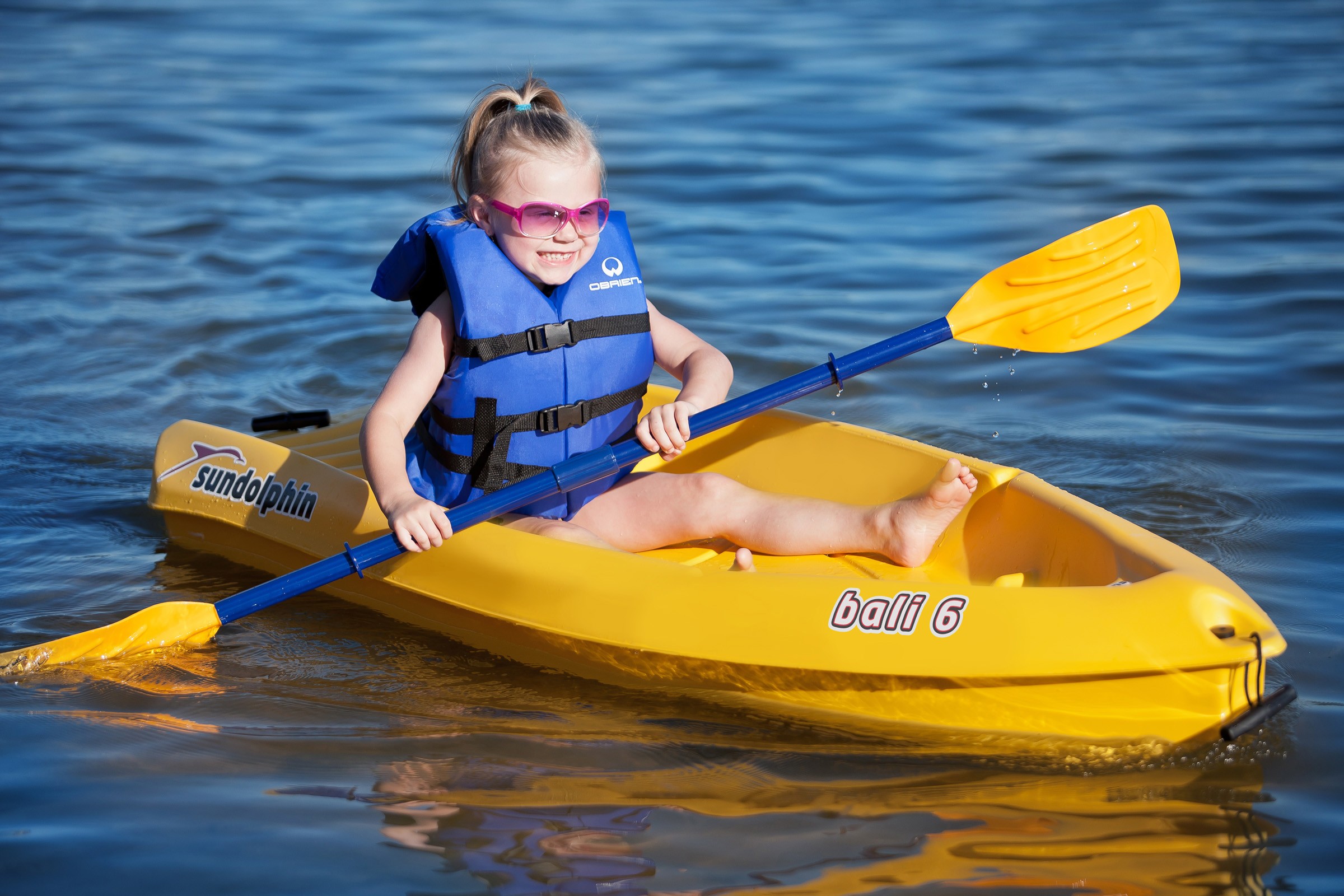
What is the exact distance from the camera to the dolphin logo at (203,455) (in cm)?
354

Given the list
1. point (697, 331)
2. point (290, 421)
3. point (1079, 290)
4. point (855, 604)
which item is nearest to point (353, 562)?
point (855, 604)

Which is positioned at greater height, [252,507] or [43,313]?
[43,313]

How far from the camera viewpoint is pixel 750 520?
3.08 m

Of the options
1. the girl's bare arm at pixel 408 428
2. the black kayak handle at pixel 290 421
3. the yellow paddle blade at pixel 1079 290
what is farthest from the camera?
the black kayak handle at pixel 290 421

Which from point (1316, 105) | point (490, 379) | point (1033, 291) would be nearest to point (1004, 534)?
point (1033, 291)

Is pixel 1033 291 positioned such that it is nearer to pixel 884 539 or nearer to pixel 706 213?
pixel 884 539

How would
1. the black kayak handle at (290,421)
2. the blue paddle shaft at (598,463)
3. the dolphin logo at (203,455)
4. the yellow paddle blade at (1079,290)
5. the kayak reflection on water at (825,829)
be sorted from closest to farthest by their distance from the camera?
the kayak reflection on water at (825,829), the blue paddle shaft at (598,463), the yellow paddle blade at (1079,290), the dolphin logo at (203,455), the black kayak handle at (290,421)

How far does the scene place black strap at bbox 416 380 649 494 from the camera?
300 centimetres

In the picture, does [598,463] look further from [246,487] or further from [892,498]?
[246,487]

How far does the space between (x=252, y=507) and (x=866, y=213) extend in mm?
3932

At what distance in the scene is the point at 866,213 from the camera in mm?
6551

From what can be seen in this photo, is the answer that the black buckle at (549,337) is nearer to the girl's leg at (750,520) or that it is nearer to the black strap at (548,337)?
the black strap at (548,337)

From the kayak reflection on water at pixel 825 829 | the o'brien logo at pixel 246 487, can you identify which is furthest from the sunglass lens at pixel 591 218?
the kayak reflection on water at pixel 825 829

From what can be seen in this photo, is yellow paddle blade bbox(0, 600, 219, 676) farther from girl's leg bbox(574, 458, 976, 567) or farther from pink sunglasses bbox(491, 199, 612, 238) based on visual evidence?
pink sunglasses bbox(491, 199, 612, 238)
